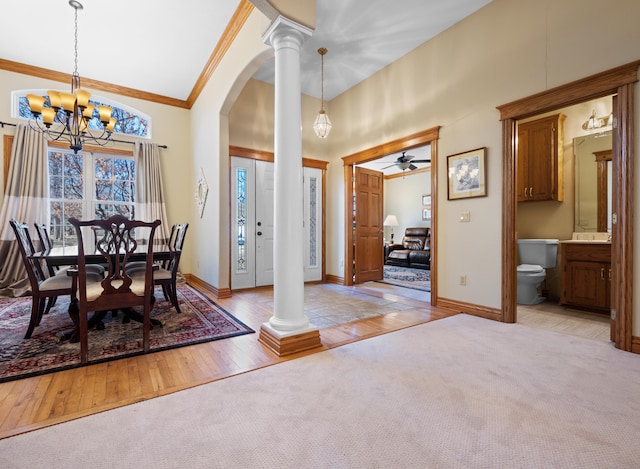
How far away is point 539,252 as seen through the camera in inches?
155

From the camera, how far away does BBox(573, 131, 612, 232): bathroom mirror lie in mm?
3721

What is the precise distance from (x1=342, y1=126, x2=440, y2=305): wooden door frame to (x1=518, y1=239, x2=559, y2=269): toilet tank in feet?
4.45

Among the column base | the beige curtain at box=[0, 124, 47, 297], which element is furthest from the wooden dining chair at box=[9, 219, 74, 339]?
the beige curtain at box=[0, 124, 47, 297]

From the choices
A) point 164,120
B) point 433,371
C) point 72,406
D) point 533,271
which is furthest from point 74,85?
point 533,271

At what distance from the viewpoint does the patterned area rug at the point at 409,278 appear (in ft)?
16.8

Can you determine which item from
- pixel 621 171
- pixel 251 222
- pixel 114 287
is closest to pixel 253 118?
pixel 251 222

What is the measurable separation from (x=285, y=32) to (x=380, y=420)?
2.66 m

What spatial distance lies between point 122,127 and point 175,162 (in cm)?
94

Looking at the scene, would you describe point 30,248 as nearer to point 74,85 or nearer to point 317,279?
point 74,85

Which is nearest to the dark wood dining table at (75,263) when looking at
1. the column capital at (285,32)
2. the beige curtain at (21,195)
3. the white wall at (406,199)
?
the column capital at (285,32)

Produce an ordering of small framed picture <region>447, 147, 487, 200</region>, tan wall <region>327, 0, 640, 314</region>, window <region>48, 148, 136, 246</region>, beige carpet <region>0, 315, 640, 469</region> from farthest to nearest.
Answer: window <region>48, 148, 136, 246</region>, small framed picture <region>447, 147, 487, 200</region>, tan wall <region>327, 0, 640, 314</region>, beige carpet <region>0, 315, 640, 469</region>

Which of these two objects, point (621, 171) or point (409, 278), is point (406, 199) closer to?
point (409, 278)

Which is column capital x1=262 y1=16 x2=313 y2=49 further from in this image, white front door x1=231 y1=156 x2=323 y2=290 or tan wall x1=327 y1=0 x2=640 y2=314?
white front door x1=231 y1=156 x2=323 y2=290

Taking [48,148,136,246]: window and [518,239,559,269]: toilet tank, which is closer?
[518,239,559,269]: toilet tank
